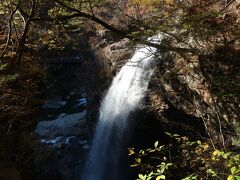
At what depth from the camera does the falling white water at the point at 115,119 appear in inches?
599

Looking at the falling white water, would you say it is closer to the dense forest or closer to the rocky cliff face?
the dense forest

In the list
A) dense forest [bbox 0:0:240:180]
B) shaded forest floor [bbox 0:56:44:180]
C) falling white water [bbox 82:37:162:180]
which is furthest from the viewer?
falling white water [bbox 82:37:162:180]

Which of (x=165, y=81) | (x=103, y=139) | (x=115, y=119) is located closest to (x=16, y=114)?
(x=165, y=81)

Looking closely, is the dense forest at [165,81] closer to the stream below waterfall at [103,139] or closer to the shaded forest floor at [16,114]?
the shaded forest floor at [16,114]

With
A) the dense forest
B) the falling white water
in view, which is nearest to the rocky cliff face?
the dense forest

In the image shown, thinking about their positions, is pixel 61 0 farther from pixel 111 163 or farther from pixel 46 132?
pixel 46 132

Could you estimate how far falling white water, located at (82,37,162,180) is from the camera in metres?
15.2

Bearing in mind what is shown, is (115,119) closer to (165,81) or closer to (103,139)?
(103,139)

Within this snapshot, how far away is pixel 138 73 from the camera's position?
15.8 m

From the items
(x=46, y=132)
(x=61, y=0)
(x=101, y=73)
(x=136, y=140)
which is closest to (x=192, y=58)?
(x=61, y=0)

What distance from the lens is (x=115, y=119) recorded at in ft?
52.7

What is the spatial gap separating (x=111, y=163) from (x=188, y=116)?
487 cm

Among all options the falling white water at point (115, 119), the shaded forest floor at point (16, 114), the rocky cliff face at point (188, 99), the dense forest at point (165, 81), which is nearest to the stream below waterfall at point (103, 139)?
the falling white water at point (115, 119)

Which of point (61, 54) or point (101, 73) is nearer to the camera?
point (101, 73)
